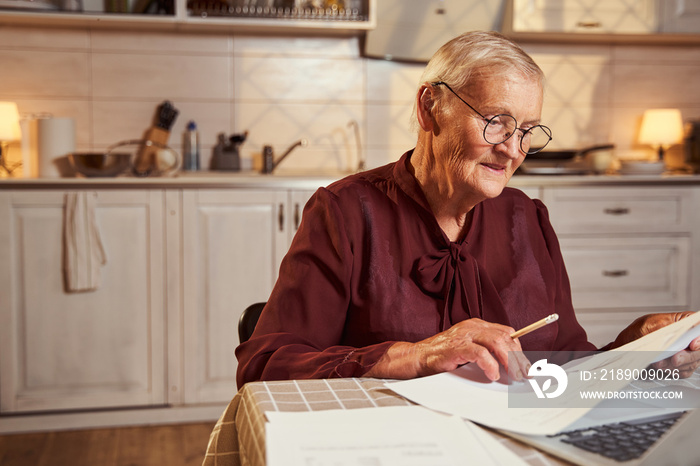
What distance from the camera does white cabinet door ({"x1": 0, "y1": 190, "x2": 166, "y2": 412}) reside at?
265 centimetres

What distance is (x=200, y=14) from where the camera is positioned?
3041 millimetres

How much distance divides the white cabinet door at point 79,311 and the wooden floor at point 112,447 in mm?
111

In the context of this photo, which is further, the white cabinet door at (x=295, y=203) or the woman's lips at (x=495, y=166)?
the white cabinet door at (x=295, y=203)

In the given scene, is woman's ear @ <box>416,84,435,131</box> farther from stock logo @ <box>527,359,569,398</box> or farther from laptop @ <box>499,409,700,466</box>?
laptop @ <box>499,409,700,466</box>

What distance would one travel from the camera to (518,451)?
26.8 inches

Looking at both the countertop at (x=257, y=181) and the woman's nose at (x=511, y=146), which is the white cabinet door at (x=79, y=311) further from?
the woman's nose at (x=511, y=146)

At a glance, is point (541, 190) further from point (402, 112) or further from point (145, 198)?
point (145, 198)

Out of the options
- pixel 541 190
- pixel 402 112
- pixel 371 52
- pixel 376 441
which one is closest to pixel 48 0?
pixel 371 52

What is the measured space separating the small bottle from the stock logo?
2.59m

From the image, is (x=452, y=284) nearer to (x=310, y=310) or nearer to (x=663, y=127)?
(x=310, y=310)

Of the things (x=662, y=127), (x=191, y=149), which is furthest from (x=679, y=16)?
(x=191, y=149)

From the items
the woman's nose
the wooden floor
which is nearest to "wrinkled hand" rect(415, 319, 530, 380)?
the woman's nose

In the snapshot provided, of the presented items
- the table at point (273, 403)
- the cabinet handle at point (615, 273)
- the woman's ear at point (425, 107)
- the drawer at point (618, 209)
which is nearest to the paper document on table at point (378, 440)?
the table at point (273, 403)

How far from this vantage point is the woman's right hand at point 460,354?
906mm
